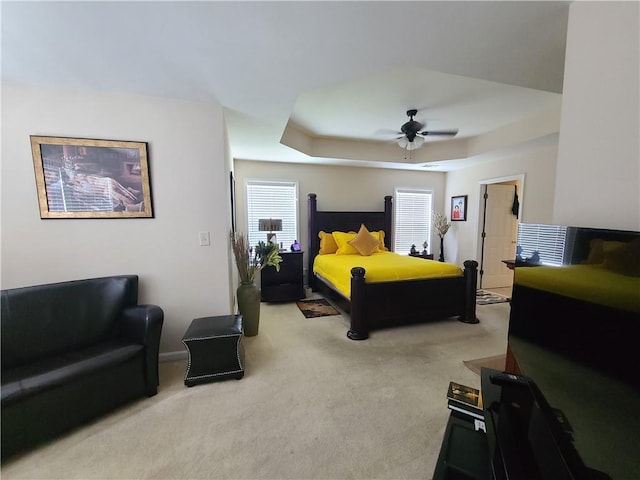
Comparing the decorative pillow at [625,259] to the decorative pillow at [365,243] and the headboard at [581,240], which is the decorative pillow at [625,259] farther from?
the decorative pillow at [365,243]

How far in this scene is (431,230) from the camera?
19.2 feet

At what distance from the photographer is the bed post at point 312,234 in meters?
4.82


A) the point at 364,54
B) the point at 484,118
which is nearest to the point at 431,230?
the point at 484,118

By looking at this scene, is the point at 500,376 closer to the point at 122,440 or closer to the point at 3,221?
the point at 122,440

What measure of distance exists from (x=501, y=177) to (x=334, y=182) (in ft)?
9.54

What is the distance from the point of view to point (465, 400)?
1369mm

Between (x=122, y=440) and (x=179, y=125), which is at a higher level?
(x=179, y=125)

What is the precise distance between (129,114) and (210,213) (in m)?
1.07

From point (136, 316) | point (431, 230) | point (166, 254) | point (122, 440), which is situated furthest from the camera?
point (431, 230)

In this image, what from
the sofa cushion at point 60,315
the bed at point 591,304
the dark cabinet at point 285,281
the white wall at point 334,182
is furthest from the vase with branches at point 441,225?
the sofa cushion at point 60,315

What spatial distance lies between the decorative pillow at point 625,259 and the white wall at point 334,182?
4361mm

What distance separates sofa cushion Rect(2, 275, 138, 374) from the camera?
179 centimetres

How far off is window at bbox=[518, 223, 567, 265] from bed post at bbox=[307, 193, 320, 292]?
378 centimetres

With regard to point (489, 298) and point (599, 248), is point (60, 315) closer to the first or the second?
point (599, 248)
